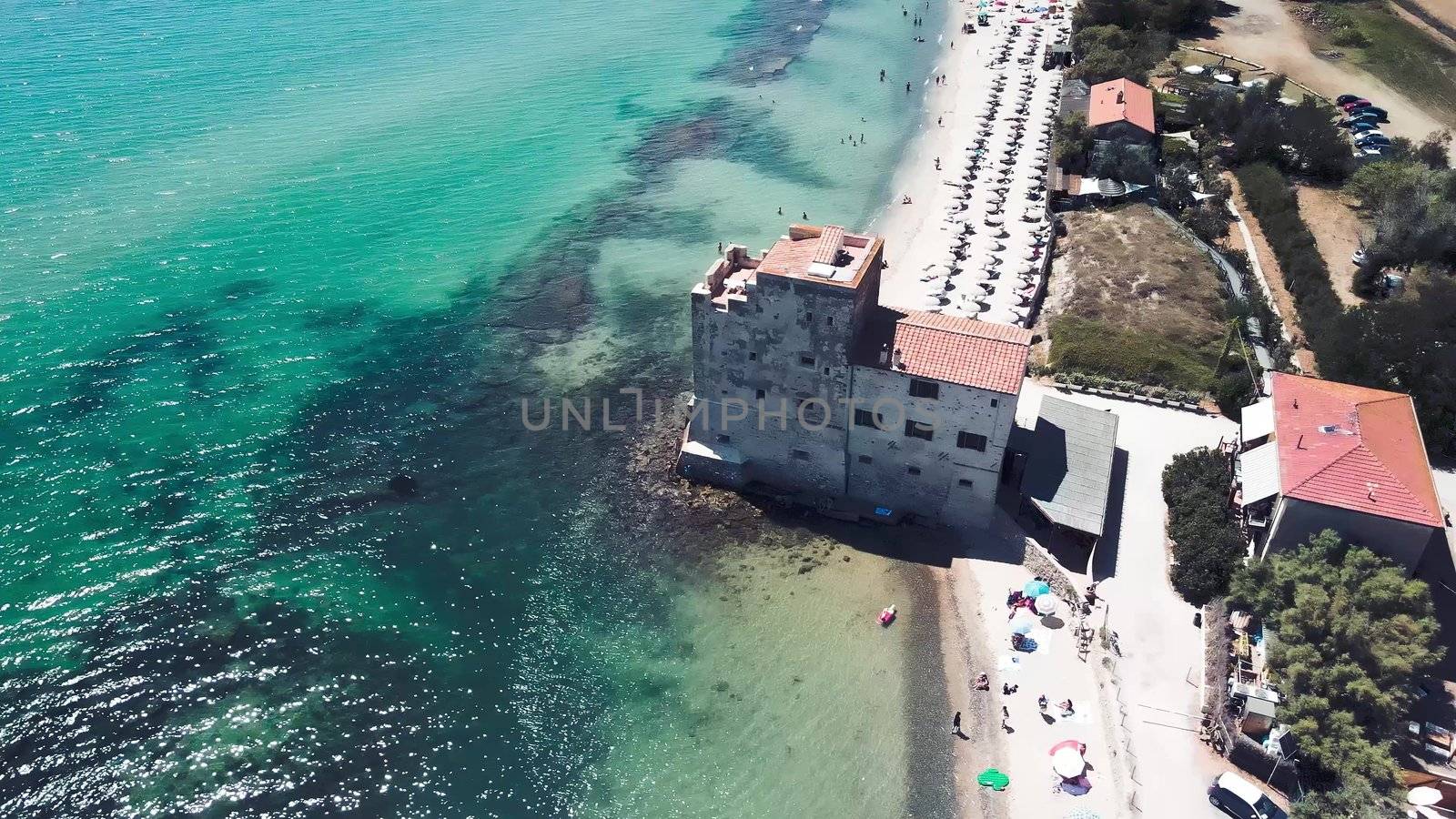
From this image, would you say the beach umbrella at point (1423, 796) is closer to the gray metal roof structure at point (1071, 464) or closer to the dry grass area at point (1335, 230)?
the gray metal roof structure at point (1071, 464)

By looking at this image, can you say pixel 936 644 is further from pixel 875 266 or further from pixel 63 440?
pixel 63 440

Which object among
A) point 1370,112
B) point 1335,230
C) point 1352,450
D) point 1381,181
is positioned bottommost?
point 1335,230

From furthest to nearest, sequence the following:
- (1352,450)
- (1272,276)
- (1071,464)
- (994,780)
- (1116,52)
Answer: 1. (1116,52)
2. (1272,276)
3. (1071,464)
4. (1352,450)
5. (994,780)

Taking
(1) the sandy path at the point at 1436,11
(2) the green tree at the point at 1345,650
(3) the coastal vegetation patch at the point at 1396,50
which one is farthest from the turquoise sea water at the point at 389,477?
(1) the sandy path at the point at 1436,11

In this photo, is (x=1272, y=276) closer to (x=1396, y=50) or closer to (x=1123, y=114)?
(x=1123, y=114)

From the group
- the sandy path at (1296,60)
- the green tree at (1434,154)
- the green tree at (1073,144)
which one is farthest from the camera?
the sandy path at (1296,60)

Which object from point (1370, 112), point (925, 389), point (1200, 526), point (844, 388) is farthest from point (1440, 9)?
point (844, 388)

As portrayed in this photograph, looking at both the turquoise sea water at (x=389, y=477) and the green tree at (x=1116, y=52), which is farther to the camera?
the green tree at (x=1116, y=52)

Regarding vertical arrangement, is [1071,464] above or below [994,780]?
above

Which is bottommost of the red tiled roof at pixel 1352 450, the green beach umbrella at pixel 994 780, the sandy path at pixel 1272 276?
the green beach umbrella at pixel 994 780
